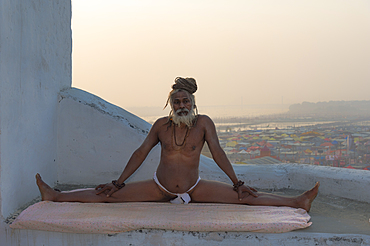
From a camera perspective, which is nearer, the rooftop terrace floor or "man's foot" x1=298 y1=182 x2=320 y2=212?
the rooftop terrace floor

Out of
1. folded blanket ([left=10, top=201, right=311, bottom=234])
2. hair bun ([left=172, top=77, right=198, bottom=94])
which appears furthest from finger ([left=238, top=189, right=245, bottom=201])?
hair bun ([left=172, top=77, right=198, bottom=94])

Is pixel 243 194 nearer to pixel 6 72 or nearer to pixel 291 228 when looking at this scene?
pixel 291 228

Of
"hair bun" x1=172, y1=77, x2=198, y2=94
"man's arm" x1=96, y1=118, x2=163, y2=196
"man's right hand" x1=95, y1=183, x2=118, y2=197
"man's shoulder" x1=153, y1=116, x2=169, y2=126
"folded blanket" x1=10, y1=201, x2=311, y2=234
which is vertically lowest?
"folded blanket" x1=10, y1=201, x2=311, y2=234

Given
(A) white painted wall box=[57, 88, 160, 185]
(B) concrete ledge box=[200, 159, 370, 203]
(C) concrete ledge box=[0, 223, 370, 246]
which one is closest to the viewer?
(C) concrete ledge box=[0, 223, 370, 246]

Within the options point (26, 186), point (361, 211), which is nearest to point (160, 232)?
point (26, 186)

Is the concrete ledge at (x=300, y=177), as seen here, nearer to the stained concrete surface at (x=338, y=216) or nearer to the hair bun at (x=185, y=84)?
the stained concrete surface at (x=338, y=216)

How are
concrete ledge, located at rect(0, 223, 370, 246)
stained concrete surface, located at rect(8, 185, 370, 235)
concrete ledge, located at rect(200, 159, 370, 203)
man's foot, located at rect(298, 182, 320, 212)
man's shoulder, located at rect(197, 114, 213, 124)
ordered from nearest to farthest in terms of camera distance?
1. concrete ledge, located at rect(0, 223, 370, 246)
2. stained concrete surface, located at rect(8, 185, 370, 235)
3. man's foot, located at rect(298, 182, 320, 212)
4. man's shoulder, located at rect(197, 114, 213, 124)
5. concrete ledge, located at rect(200, 159, 370, 203)

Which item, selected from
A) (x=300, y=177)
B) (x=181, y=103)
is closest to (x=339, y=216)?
(x=300, y=177)

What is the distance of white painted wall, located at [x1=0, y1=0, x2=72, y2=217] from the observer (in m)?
2.66

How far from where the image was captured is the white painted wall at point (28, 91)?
2.66m

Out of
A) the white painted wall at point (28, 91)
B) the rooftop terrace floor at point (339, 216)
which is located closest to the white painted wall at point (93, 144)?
the white painted wall at point (28, 91)

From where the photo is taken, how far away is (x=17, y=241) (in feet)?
8.64

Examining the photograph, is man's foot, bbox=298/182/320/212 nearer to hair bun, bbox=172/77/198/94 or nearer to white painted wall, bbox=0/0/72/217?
hair bun, bbox=172/77/198/94

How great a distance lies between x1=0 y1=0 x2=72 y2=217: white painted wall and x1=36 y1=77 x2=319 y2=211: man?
0.30 meters
